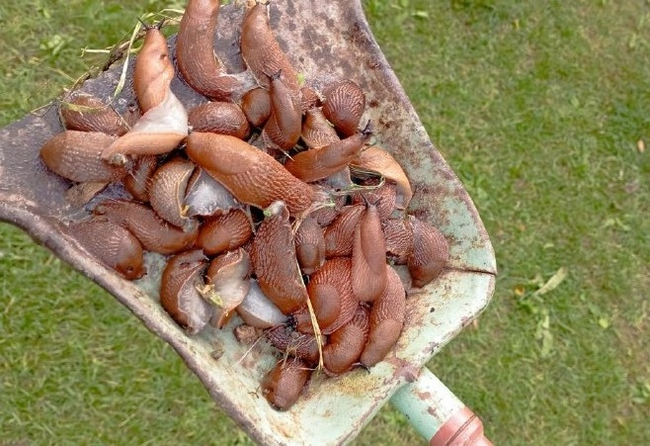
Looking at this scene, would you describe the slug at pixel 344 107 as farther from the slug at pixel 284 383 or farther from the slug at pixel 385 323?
the slug at pixel 284 383

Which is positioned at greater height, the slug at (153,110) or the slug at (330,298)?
the slug at (153,110)

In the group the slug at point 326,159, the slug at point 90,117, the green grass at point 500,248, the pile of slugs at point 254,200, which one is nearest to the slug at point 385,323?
the pile of slugs at point 254,200

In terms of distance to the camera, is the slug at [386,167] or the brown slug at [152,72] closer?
the brown slug at [152,72]

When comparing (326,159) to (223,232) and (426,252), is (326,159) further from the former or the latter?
(426,252)

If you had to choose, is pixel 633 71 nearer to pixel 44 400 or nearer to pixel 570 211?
pixel 570 211

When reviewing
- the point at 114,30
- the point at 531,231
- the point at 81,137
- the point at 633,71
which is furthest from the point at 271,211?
the point at 633,71

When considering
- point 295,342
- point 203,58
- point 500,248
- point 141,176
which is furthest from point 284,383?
point 500,248

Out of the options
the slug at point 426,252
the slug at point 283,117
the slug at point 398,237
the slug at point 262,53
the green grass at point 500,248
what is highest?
the slug at point 262,53

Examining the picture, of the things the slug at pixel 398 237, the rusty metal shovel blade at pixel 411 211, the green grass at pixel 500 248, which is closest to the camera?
the rusty metal shovel blade at pixel 411 211
